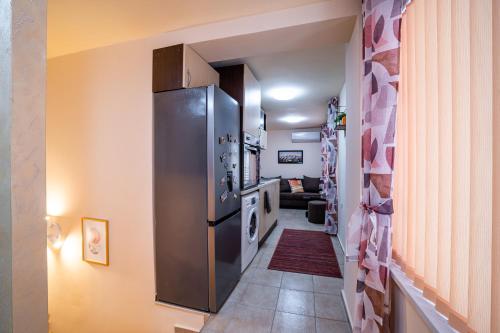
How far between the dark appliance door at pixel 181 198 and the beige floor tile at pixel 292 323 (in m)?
0.63

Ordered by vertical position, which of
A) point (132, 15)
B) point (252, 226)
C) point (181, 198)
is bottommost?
point (252, 226)

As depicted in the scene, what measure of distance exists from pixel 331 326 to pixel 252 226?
131 cm

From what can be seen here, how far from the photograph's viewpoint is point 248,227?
92.1 inches

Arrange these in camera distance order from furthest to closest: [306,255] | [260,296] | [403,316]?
[306,255]
[260,296]
[403,316]

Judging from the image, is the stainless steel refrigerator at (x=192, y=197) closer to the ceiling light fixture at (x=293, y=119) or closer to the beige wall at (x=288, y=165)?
the ceiling light fixture at (x=293, y=119)

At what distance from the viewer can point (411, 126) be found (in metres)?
0.92

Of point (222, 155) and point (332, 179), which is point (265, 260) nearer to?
point (222, 155)

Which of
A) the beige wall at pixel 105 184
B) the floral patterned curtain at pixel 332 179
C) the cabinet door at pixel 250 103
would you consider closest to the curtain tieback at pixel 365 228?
the beige wall at pixel 105 184

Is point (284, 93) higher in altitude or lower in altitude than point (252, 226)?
higher

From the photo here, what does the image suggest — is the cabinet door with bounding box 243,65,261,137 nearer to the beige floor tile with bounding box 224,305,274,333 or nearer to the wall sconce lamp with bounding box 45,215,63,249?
the beige floor tile with bounding box 224,305,274,333

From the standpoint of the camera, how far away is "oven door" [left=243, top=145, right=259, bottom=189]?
8.13 feet

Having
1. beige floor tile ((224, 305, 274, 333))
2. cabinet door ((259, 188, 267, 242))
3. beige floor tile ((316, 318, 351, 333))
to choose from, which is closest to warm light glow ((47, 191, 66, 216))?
beige floor tile ((224, 305, 274, 333))

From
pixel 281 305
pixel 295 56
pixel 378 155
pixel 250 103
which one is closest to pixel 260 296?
pixel 281 305

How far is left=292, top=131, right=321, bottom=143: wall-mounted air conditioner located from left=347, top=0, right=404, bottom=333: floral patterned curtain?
17.5 feet
